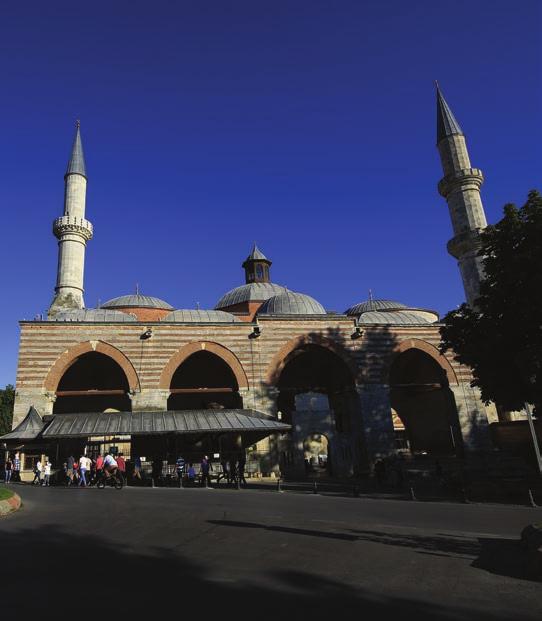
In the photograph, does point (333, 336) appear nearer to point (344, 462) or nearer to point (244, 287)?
point (344, 462)

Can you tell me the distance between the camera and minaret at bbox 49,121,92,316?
29922 mm

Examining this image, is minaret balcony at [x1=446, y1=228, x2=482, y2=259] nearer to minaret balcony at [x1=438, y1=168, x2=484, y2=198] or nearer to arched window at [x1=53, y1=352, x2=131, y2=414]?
minaret balcony at [x1=438, y1=168, x2=484, y2=198]

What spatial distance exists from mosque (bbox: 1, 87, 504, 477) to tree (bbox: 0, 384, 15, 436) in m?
20.0

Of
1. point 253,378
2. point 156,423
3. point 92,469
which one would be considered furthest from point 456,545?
point 253,378

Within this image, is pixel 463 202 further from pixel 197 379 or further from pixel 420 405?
pixel 197 379

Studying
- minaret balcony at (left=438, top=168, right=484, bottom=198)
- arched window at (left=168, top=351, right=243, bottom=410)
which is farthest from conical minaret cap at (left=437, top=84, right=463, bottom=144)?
arched window at (left=168, top=351, right=243, bottom=410)

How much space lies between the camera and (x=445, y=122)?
106 feet

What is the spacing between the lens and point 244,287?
131 ft

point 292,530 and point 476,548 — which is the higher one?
point 292,530

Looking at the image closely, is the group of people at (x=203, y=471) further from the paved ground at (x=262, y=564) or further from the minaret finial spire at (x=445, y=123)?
the minaret finial spire at (x=445, y=123)

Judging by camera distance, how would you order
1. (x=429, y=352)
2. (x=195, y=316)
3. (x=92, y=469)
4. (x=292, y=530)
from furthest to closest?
1. (x=195, y=316)
2. (x=429, y=352)
3. (x=92, y=469)
4. (x=292, y=530)

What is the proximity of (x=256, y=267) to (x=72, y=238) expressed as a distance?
16.5 metres

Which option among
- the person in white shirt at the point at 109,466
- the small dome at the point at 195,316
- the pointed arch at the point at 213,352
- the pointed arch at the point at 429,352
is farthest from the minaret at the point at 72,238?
the pointed arch at the point at 429,352

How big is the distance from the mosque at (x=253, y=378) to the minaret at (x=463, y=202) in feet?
0.29
